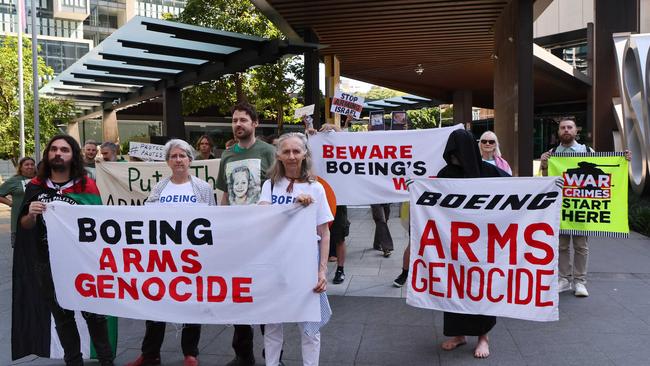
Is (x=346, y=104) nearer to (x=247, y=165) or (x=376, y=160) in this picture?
(x=376, y=160)

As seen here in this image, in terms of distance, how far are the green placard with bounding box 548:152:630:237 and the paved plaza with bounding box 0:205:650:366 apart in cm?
76

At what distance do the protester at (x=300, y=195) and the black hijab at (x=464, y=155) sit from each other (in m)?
1.19

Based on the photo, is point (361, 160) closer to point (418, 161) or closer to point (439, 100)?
point (418, 161)

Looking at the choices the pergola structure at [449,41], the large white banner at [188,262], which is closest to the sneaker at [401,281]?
the large white banner at [188,262]

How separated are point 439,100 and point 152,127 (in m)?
20.5

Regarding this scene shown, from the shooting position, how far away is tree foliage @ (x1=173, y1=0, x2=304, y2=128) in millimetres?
21125

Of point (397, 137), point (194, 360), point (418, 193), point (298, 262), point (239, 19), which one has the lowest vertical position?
point (194, 360)

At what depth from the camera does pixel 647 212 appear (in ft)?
35.7

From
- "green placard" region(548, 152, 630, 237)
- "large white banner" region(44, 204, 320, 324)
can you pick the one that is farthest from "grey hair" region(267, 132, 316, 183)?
"green placard" region(548, 152, 630, 237)

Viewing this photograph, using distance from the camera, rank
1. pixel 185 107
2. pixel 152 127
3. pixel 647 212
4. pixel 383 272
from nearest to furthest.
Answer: pixel 383 272 → pixel 647 212 → pixel 185 107 → pixel 152 127

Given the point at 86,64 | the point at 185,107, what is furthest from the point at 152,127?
the point at 86,64

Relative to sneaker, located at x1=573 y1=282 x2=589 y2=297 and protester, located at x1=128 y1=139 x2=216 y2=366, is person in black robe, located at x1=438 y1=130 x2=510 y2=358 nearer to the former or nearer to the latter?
protester, located at x1=128 y1=139 x2=216 y2=366

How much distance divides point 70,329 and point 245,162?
1769mm

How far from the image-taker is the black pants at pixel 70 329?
3.92m
